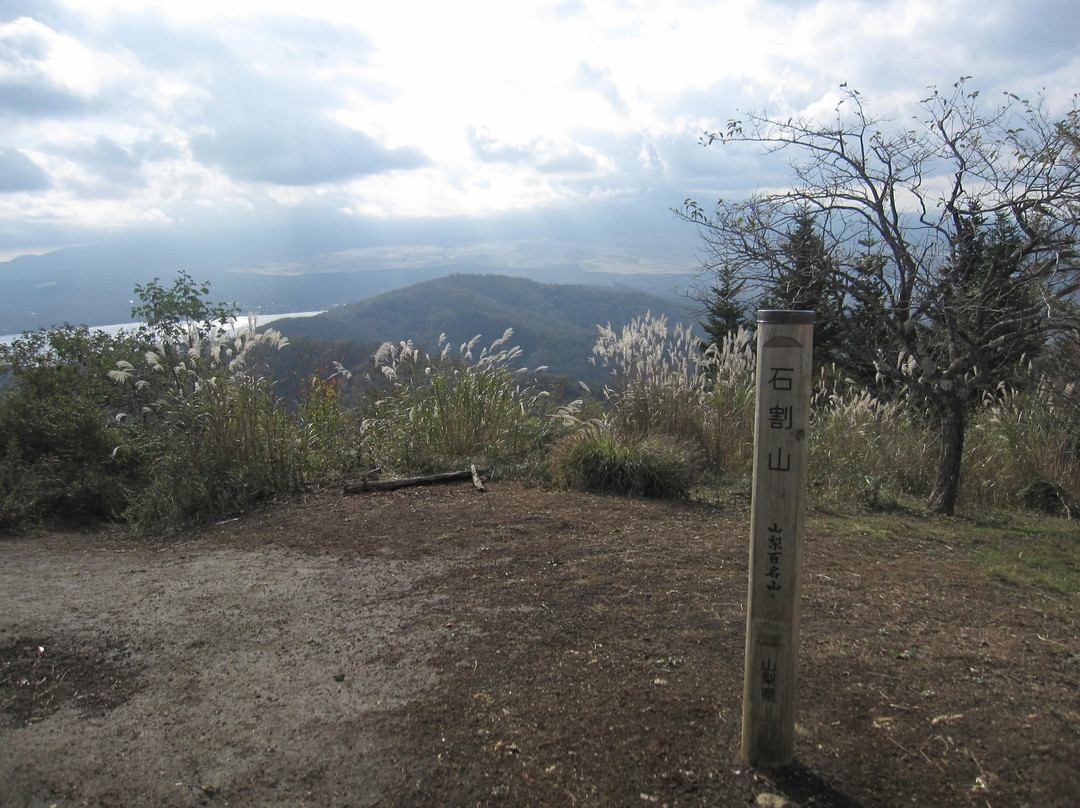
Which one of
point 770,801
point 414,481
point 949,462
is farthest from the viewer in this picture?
point 414,481

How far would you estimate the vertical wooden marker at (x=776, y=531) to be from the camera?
210cm

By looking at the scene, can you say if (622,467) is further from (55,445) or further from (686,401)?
(55,445)

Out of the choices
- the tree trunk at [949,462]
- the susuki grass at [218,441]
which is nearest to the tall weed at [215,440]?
the susuki grass at [218,441]

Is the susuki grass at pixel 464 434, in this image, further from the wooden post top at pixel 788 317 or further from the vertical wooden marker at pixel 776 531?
the wooden post top at pixel 788 317

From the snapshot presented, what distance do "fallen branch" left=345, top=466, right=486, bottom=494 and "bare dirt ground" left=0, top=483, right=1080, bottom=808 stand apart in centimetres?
155

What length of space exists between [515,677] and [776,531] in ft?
4.54

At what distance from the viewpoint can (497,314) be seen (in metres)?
62.0

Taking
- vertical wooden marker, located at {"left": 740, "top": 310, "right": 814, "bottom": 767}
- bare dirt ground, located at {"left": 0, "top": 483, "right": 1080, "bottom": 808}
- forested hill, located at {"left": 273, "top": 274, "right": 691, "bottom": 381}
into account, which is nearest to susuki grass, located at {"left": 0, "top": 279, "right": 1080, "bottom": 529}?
bare dirt ground, located at {"left": 0, "top": 483, "right": 1080, "bottom": 808}

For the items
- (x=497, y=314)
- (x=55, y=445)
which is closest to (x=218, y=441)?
(x=55, y=445)

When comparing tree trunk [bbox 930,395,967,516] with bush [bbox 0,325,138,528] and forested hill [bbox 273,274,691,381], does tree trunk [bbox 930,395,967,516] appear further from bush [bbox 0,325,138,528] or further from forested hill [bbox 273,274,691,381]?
forested hill [bbox 273,274,691,381]

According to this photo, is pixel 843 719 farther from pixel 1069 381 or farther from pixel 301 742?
pixel 1069 381

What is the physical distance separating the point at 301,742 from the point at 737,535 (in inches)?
131

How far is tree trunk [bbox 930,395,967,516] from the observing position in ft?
19.1

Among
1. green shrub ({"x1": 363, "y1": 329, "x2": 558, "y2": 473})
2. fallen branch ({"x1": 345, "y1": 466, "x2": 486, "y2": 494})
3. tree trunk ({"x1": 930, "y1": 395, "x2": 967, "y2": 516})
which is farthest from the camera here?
green shrub ({"x1": 363, "y1": 329, "x2": 558, "y2": 473})
